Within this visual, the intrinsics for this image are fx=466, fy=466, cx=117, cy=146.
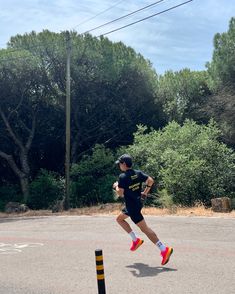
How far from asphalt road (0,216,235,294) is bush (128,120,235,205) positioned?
539 cm

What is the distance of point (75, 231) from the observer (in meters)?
12.5

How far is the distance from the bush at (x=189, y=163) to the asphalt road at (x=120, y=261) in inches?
212

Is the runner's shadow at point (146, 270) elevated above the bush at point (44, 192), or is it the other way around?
the bush at point (44, 192)

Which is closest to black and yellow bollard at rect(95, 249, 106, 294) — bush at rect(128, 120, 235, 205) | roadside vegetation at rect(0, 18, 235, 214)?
bush at rect(128, 120, 235, 205)

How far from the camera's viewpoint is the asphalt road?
20.8ft

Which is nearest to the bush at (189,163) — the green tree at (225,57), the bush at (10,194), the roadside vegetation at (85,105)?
the roadside vegetation at (85,105)

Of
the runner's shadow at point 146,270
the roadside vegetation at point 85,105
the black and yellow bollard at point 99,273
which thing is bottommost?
the runner's shadow at point 146,270

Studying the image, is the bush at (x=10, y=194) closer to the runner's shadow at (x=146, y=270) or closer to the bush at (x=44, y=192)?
the bush at (x=44, y=192)

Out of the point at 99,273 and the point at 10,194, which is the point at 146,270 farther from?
the point at 10,194

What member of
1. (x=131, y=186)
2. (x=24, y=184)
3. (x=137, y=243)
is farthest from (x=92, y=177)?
(x=131, y=186)

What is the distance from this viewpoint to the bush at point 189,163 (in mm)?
Answer: 18141

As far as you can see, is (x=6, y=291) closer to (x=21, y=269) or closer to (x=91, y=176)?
(x=21, y=269)

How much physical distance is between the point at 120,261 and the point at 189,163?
10.8 m

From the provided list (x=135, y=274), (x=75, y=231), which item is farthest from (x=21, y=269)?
(x=75, y=231)
